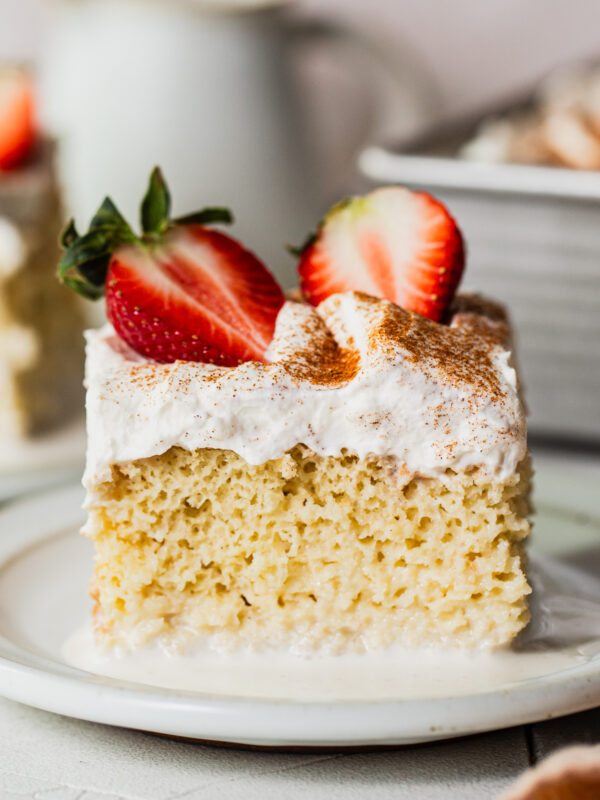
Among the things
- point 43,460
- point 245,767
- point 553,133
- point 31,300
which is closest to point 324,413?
point 245,767

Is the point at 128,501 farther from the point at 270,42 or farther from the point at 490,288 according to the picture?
the point at 270,42

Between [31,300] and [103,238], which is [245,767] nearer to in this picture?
[103,238]

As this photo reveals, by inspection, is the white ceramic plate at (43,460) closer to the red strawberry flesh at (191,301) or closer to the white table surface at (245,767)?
the red strawberry flesh at (191,301)

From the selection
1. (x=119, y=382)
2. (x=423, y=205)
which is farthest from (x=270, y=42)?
(x=119, y=382)

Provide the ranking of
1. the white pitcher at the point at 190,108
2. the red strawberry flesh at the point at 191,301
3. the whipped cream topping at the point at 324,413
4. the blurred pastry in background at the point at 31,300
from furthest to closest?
the white pitcher at the point at 190,108
the blurred pastry in background at the point at 31,300
the red strawberry flesh at the point at 191,301
the whipped cream topping at the point at 324,413

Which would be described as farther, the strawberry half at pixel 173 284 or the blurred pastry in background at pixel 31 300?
the blurred pastry in background at pixel 31 300

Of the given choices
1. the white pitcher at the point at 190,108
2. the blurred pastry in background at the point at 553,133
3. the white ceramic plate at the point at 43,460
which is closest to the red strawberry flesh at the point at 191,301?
the white ceramic plate at the point at 43,460
